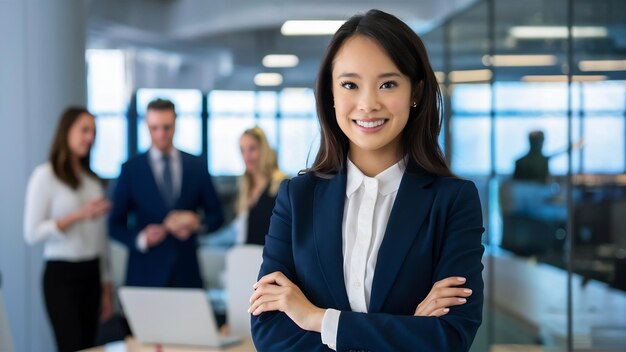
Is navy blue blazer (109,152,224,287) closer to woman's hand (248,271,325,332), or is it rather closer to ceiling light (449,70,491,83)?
ceiling light (449,70,491,83)

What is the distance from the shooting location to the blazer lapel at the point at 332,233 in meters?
2.27

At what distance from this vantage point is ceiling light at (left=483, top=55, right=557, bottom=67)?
622 centimetres

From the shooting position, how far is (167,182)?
248 inches

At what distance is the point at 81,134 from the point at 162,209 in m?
0.86

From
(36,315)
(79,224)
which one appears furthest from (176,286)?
(36,315)

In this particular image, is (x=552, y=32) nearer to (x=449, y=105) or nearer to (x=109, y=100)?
(x=449, y=105)

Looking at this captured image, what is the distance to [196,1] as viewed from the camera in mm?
8688

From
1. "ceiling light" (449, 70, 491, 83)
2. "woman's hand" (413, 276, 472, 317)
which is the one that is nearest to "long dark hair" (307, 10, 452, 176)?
"woman's hand" (413, 276, 472, 317)

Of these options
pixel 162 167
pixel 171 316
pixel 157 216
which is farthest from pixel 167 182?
pixel 171 316

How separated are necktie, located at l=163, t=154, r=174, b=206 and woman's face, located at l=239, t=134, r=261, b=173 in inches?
34.9

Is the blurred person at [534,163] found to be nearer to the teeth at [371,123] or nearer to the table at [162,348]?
the table at [162,348]

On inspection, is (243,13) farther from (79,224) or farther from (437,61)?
(79,224)

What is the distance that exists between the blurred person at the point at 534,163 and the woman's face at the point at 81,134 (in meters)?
2.90

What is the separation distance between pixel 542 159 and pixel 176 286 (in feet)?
8.09
